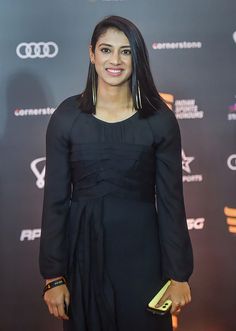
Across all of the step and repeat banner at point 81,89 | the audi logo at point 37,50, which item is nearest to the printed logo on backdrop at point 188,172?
the step and repeat banner at point 81,89

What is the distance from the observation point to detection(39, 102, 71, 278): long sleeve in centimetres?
128

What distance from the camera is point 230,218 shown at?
7.20 ft

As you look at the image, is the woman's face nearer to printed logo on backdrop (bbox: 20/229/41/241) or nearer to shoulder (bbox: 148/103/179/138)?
shoulder (bbox: 148/103/179/138)

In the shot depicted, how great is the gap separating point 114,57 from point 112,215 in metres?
0.41

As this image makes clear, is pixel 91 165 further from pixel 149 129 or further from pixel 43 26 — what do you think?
pixel 43 26

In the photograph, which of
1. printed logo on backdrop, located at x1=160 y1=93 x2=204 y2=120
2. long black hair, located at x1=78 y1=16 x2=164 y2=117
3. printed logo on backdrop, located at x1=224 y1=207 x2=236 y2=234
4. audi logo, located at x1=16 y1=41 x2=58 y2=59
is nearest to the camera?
long black hair, located at x1=78 y1=16 x2=164 y2=117

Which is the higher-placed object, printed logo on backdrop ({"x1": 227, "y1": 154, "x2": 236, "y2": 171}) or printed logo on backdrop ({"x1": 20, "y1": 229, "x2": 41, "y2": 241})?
printed logo on backdrop ({"x1": 227, "y1": 154, "x2": 236, "y2": 171})

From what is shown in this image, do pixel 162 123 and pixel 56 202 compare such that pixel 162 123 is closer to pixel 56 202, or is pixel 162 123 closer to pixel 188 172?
pixel 56 202

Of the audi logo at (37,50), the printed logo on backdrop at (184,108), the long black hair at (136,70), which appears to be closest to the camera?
the long black hair at (136,70)

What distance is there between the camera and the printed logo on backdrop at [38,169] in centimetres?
204

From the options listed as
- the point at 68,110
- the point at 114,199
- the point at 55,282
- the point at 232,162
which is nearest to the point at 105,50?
the point at 68,110

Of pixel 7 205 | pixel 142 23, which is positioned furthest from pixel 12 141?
pixel 142 23

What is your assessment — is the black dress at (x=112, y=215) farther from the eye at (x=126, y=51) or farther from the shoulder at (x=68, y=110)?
the eye at (x=126, y=51)

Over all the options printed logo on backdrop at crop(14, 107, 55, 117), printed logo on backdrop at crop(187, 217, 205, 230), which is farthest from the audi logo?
printed logo on backdrop at crop(187, 217, 205, 230)
